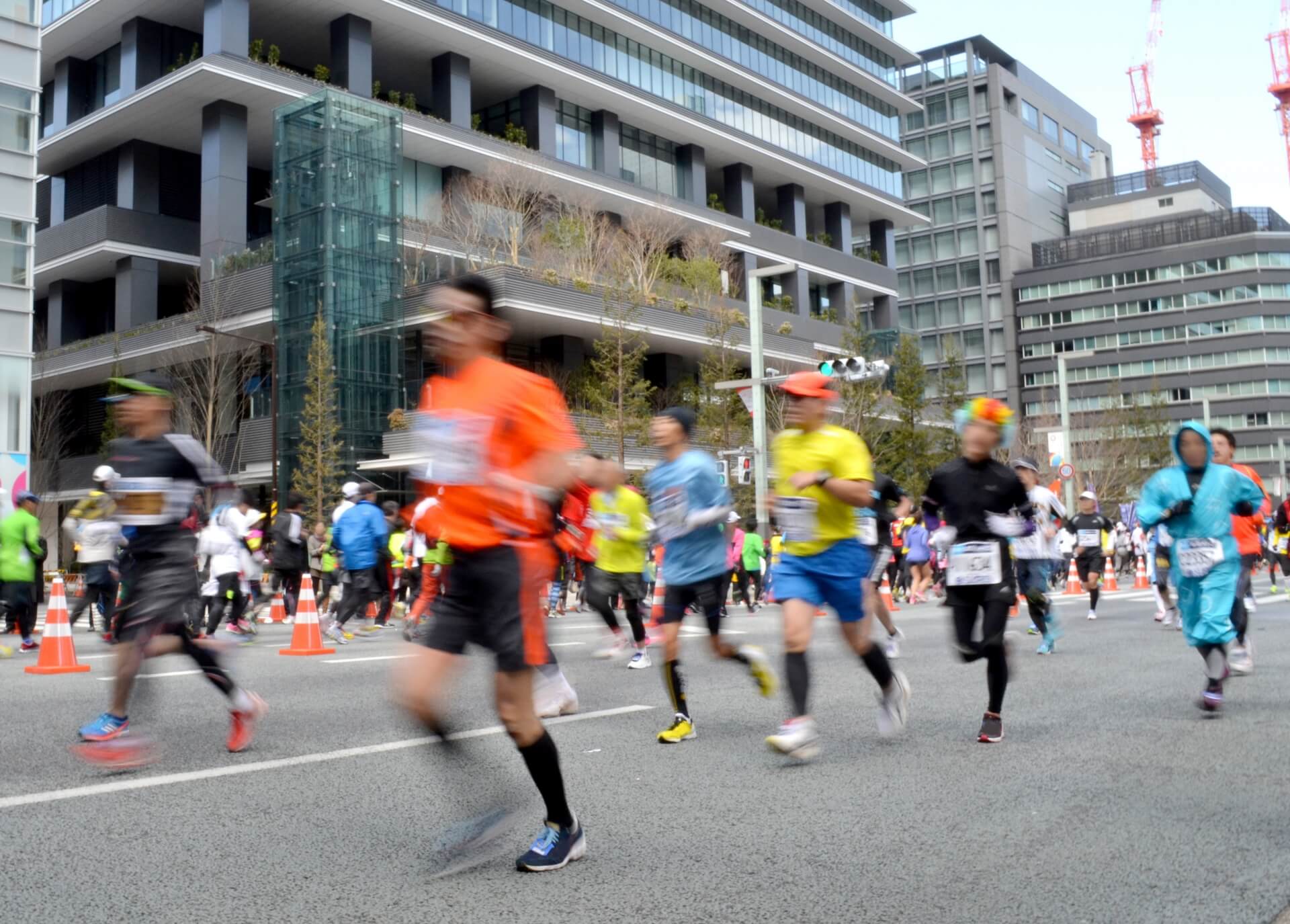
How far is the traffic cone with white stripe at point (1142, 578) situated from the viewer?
84.0ft

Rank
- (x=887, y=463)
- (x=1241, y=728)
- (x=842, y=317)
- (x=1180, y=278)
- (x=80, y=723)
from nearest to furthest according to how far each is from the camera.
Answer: (x=1241, y=728), (x=80, y=723), (x=887, y=463), (x=842, y=317), (x=1180, y=278)

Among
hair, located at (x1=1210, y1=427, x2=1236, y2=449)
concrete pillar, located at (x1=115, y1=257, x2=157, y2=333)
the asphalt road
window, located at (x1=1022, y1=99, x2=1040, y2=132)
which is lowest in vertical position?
the asphalt road

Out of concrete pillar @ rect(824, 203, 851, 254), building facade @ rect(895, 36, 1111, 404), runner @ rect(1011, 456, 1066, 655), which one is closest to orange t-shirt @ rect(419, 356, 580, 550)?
runner @ rect(1011, 456, 1066, 655)

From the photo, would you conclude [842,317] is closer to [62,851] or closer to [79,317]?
[79,317]

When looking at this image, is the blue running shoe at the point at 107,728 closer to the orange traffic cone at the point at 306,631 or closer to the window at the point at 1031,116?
the orange traffic cone at the point at 306,631

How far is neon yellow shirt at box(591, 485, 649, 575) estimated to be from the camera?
390 inches

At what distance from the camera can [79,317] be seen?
146 feet

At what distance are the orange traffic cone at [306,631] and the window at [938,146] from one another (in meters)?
80.6

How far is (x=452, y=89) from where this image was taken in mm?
41312

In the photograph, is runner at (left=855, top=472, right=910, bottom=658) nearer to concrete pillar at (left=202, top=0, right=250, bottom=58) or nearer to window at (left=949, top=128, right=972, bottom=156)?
concrete pillar at (left=202, top=0, right=250, bottom=58)

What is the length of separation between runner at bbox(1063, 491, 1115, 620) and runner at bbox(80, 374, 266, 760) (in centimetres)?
1277

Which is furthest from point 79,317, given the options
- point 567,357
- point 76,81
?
point 567,357

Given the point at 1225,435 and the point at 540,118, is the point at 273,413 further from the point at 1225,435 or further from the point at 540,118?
the point at 1225,435

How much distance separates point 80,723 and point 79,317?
41.3 m
